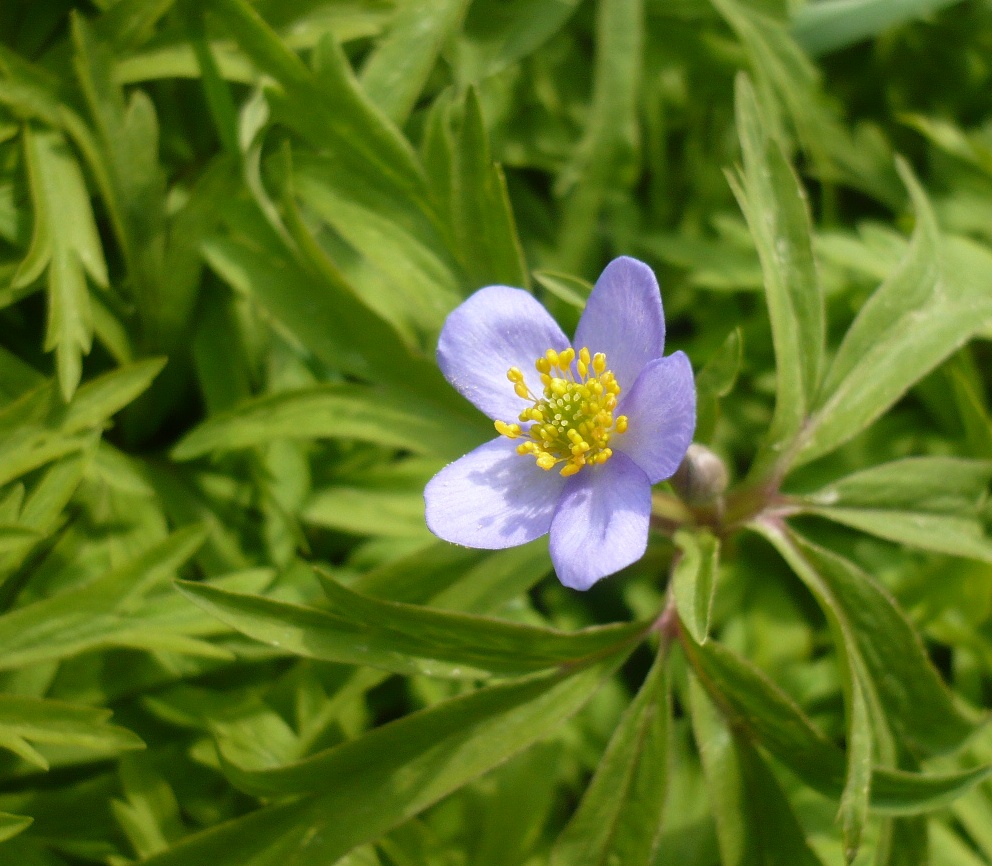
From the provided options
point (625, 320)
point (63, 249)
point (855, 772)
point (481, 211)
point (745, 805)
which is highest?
point (63, 249)

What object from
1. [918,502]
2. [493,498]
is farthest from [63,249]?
[918,502]

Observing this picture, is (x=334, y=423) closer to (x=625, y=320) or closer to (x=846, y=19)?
(x=625, y=320)

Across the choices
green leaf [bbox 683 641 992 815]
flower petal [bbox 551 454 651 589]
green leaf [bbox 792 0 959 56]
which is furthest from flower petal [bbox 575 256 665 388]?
green leaf [bbox 792 0 959 56]

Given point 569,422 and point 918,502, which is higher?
point 569,422

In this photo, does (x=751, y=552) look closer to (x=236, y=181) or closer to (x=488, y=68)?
(x=488, y=68)

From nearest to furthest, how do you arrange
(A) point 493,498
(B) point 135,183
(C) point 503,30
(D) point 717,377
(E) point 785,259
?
(A) point 493,498 → (D) point 717,377 → (E) point 785,259 → (B) point 135,183 → (C) point 503,30

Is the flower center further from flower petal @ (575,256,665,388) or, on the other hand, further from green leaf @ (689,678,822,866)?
green leaf @ (689,678,822,866)

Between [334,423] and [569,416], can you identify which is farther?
[334,423]
